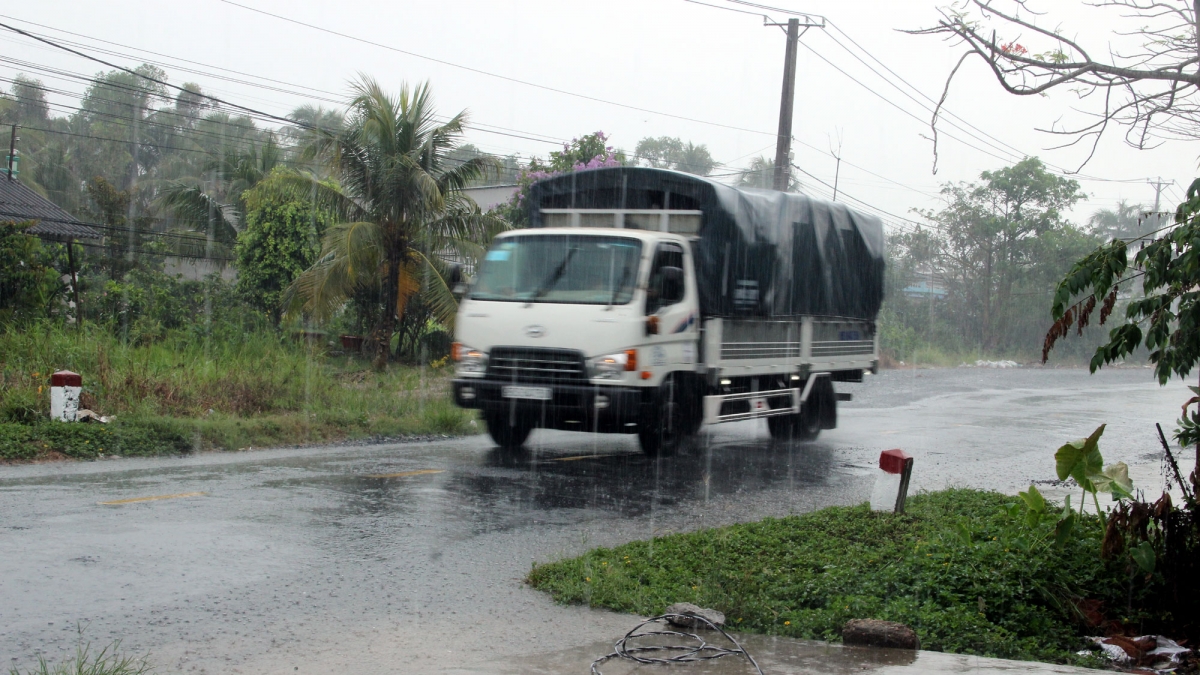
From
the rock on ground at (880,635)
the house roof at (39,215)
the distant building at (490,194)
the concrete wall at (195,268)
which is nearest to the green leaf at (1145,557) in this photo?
the rock on ground at (880,635)

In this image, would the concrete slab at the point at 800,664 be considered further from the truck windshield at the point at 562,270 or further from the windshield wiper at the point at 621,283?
the truck windshield at the point at 562,270

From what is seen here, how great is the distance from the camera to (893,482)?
8.12m

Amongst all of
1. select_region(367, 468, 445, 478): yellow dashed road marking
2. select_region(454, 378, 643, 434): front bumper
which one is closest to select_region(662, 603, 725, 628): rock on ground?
select_region(367, 468, 445, 478): yellow dashed road marking

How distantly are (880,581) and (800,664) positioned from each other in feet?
4.57

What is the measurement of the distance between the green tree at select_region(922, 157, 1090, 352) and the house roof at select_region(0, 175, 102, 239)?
109ft

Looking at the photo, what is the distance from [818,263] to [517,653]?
9.57 meters

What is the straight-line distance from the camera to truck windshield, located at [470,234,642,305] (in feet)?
34.8

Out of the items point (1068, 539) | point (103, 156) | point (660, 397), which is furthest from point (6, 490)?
point (103, 156)

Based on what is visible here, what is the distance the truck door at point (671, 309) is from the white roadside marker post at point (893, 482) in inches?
114

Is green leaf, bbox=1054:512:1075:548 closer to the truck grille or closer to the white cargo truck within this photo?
the white cargo truck

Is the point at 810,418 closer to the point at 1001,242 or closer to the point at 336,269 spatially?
the point at 336,269

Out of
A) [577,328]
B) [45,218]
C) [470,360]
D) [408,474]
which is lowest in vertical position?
[408,474]

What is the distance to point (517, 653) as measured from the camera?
4.82 m

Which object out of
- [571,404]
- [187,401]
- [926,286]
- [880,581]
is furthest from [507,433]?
[926,286]
